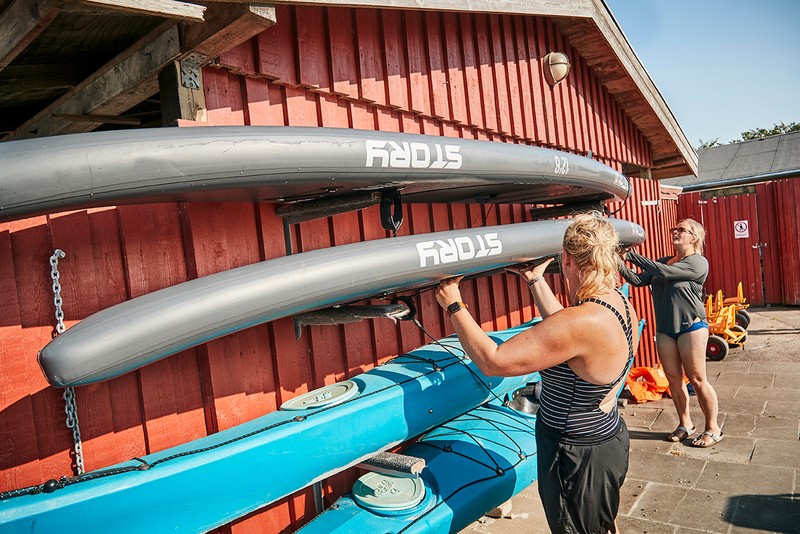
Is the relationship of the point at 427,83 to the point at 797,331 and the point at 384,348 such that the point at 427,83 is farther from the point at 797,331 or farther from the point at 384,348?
the point at 797,331

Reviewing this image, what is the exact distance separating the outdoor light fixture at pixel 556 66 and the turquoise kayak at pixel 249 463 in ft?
11.1

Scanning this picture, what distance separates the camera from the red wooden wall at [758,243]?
12.0m

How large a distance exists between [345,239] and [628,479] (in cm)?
287

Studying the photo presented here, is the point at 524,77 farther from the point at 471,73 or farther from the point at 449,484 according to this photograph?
the point at 449,484

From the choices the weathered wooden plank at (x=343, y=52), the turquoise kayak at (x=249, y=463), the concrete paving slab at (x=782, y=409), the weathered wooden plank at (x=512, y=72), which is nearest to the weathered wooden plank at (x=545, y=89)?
the weathered wooden plank at (x=512, y=72)

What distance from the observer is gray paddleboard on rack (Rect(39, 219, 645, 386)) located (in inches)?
70.4

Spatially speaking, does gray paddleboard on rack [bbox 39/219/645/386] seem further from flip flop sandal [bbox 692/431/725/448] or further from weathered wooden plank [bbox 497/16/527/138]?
flip flop sandal [bbox 692/431/725/448]

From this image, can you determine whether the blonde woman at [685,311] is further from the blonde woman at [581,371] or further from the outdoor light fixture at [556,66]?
the blonde woman at [581,371]

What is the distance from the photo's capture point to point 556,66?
5.36 meters

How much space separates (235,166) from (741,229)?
44.4 ft

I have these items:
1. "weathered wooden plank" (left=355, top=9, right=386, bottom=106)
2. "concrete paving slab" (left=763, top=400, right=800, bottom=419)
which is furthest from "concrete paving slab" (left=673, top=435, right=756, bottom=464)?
"weathered wooden plank" (left=355, top=9, right=386, bottom=106)

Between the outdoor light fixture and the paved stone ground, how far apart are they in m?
3.45

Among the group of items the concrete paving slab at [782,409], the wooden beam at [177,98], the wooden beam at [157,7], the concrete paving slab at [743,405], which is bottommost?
the concrete paving slab at [743,405]

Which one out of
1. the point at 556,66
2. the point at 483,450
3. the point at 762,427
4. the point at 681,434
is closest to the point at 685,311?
the point at 681,434
